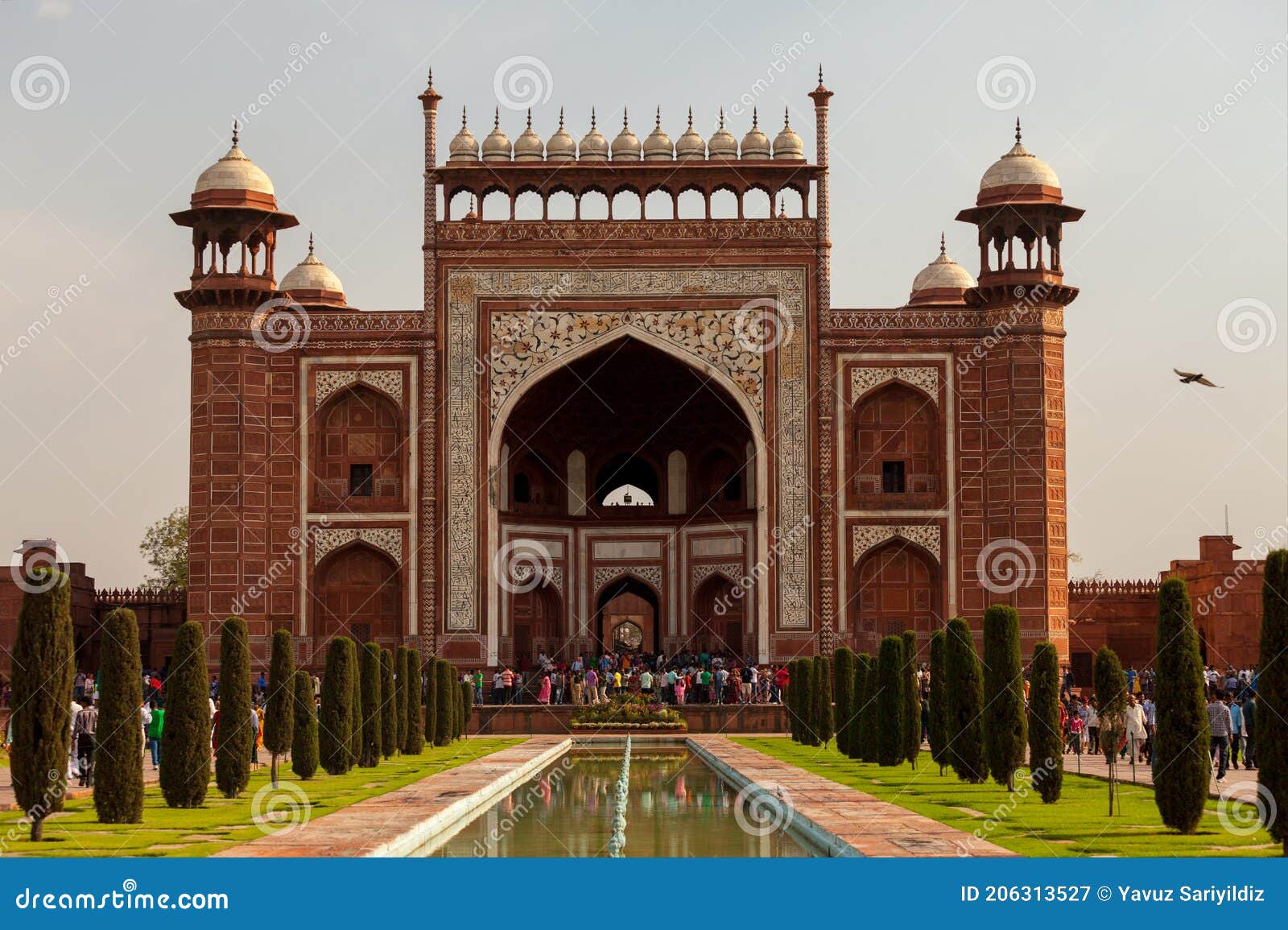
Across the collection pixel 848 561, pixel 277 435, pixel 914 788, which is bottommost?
pixel 914 788

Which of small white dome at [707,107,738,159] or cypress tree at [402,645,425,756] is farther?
small white dome at [707,107,738,159]

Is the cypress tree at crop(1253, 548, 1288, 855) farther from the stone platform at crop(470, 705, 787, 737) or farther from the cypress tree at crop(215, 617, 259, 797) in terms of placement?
the stone platform at crop(470, 705, 787, 737)

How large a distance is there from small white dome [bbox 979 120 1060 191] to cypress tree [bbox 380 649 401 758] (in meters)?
11.2

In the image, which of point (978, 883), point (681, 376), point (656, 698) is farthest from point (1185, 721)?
point (681, 376)

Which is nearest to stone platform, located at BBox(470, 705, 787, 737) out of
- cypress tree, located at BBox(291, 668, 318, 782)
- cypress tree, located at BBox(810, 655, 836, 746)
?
cypress tree, located at BBox(810, 655, 836, 746)

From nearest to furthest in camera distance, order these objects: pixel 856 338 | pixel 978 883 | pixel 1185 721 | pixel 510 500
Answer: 1. pixel 978 883
2. pixel 1185 721
3. pixel 856 338
4. pixel 510 500

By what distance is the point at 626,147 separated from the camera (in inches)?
935

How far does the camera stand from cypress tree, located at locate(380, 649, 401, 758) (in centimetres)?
1578

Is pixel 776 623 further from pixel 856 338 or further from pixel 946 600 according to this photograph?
pixel 856 338

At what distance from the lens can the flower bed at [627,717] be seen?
2078 cm

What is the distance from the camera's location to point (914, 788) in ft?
40.5

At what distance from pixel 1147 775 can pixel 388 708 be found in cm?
646

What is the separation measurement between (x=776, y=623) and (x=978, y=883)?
15761 millimetres

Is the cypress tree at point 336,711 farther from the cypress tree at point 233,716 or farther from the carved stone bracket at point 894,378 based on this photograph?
the carved stone bracket at point 894,378
